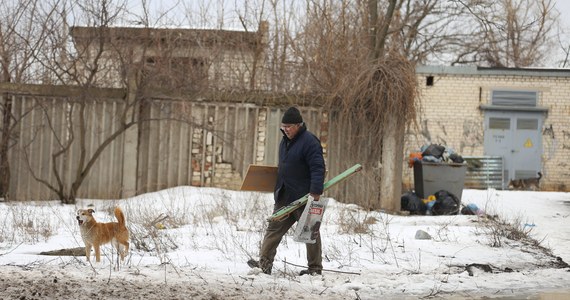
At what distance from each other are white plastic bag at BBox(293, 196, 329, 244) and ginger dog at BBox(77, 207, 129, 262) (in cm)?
194

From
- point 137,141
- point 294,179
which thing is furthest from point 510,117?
point 294,179

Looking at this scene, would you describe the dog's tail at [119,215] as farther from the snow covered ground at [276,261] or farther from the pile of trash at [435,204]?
the pile of trash at [435,204]

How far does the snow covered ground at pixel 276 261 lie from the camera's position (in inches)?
254

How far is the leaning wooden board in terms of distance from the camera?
7.73 m

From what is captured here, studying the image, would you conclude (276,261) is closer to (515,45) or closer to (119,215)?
(119,215)

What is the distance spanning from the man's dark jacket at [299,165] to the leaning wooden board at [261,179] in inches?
14.5

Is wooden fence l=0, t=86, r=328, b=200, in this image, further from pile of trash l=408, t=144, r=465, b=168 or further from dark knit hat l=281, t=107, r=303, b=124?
dark knit hat l=281, t=107, r=303, b=124

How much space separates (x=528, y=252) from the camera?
30.1 feet

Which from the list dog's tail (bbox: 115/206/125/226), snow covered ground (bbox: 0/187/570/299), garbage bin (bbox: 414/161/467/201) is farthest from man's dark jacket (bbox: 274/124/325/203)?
garbage bin (bbox: 414/161/467/201)

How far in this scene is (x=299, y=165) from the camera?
7.22 meters

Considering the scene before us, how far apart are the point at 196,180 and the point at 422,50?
805 inches

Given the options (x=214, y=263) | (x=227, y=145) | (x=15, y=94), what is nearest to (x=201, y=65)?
(x=227, y=145)

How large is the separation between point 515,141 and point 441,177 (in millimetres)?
10775

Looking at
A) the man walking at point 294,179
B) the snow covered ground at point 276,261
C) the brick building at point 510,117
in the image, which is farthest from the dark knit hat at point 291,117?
the brick building at point 510,117
